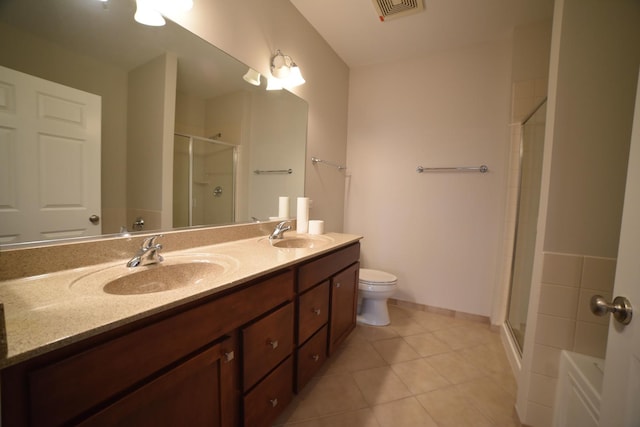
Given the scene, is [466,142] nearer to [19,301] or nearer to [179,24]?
[179,24]

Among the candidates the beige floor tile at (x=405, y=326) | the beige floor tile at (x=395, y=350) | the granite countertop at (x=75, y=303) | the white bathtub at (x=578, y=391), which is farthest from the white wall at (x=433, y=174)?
the granite countertop at (x=75, y=303)

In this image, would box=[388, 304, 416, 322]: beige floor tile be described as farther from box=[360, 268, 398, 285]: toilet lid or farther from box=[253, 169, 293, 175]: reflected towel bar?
box=[253, 169, 293, 175]: reflected towel bar

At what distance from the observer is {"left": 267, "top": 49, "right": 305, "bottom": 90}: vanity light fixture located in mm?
1633

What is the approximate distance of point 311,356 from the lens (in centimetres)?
130

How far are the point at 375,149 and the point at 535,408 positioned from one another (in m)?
2.13

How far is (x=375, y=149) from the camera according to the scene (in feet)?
8.30

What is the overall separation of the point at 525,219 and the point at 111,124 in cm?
249

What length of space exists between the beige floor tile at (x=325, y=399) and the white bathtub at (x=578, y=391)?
0.85 metres

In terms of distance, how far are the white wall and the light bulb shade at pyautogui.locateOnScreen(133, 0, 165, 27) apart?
1897 millimetres

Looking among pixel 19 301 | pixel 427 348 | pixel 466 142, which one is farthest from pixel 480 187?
pixel 19 301

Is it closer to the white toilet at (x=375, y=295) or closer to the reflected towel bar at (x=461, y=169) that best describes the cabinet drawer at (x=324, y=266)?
the white toilet at (x=375, y=295)

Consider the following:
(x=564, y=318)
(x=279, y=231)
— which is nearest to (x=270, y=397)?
(x=279, y=231)

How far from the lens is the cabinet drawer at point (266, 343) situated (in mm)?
891

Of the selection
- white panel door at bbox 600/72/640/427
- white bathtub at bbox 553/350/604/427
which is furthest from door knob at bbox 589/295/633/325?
white bathtub at bbox 553/350/604/427
